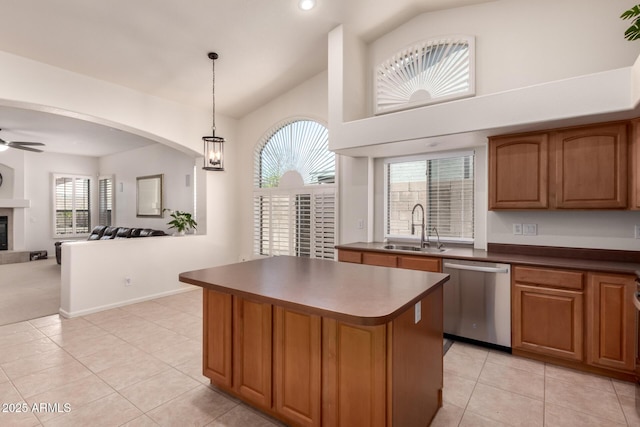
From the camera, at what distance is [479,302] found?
3062 mm

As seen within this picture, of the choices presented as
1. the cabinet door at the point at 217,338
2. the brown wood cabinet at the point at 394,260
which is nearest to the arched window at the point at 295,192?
the brown wood cabinet at the point at 394,260

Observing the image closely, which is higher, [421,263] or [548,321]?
[421,263]

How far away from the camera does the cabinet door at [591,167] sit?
2.58m

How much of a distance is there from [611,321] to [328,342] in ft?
7.84

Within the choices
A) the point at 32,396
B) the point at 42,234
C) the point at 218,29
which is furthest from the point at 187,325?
the point at 42,234

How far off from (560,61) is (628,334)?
2.49 meters

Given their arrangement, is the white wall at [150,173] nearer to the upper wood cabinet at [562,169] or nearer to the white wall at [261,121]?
the white wall at [261,121]

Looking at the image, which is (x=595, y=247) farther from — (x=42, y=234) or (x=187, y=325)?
(x=42, y=234)

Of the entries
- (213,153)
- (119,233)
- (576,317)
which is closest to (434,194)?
(576,317)

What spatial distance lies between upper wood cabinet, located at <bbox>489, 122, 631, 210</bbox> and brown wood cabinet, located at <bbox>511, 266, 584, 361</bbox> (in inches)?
25.9

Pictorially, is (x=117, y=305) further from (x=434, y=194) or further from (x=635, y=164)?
(x=635, y=164)

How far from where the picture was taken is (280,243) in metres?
5.29

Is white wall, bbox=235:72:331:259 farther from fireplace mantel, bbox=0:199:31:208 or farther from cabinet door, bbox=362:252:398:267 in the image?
fireplace mantel, bbox=0:199:31:208

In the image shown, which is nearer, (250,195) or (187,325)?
(187,325)
